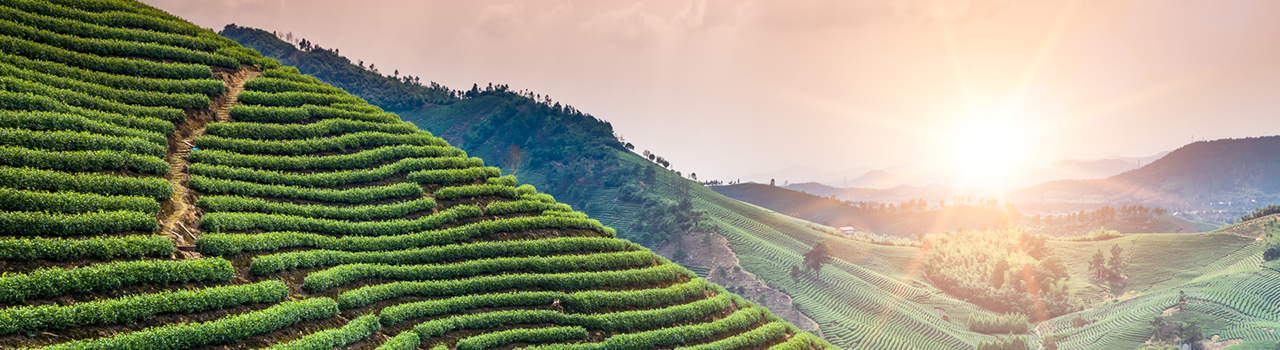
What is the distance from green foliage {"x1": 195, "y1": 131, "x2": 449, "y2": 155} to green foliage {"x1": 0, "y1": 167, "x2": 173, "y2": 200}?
4665 millimetres

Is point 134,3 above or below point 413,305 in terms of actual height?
above

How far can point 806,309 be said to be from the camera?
98625 millimetres

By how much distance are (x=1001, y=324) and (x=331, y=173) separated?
9785 centimetres

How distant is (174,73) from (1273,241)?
159 metres

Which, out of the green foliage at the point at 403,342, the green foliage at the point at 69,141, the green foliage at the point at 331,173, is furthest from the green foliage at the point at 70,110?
the green foliage at the point at 403,342

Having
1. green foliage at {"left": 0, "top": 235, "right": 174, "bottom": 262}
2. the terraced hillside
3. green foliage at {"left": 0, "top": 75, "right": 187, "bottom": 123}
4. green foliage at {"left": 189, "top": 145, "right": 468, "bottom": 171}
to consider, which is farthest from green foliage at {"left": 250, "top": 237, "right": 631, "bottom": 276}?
green foliage at {"left": 0, "top": 75, "right": 187, "bottom": 123}

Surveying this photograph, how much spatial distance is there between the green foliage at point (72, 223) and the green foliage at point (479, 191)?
38.4ft

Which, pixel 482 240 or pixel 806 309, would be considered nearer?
pixel 482 240

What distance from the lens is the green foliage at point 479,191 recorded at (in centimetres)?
2892

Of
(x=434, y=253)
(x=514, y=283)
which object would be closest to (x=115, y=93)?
(x=434, y=253)

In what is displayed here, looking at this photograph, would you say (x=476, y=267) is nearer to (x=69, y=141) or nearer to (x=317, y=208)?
(x=317, y=208)

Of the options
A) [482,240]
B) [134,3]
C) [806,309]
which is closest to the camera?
[482,240]

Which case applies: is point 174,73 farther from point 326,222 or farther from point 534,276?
point 534,276

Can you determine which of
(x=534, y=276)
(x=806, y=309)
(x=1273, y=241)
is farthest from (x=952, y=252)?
(x=534, y=276)
